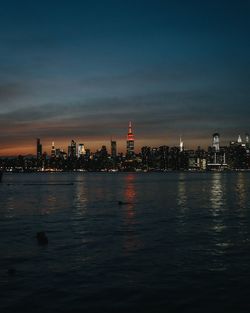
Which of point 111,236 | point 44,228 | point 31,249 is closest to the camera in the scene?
point 31,249

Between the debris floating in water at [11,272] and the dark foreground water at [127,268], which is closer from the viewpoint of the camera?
the dark foreground water at [127,268]

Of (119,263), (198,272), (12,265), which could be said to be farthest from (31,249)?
(198,272)

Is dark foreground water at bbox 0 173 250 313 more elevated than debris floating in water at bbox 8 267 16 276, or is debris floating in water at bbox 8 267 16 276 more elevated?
debris floating in water at bbox 8 267 16 276

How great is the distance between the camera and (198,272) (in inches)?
1017

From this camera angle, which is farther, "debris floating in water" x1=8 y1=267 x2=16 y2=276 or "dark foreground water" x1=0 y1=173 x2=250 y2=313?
"debris floating in water" x1=8 y1=267 x2=16 y2=276

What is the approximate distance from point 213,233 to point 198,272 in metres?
16.1

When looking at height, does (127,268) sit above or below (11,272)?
below

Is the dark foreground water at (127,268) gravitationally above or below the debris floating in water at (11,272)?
below

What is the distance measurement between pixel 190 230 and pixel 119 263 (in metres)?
16.6

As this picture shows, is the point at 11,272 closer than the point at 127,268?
Yes

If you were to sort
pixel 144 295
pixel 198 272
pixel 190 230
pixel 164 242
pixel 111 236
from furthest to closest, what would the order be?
pixel 190 230 < pixel 111 236 < pixel 164 242 < pixel 198 272 < pixel 144 295

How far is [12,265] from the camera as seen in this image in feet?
90.8

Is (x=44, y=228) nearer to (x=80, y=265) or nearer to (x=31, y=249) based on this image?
(x=31, y=249)

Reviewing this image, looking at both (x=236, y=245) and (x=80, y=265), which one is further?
(x=236, y=245)
